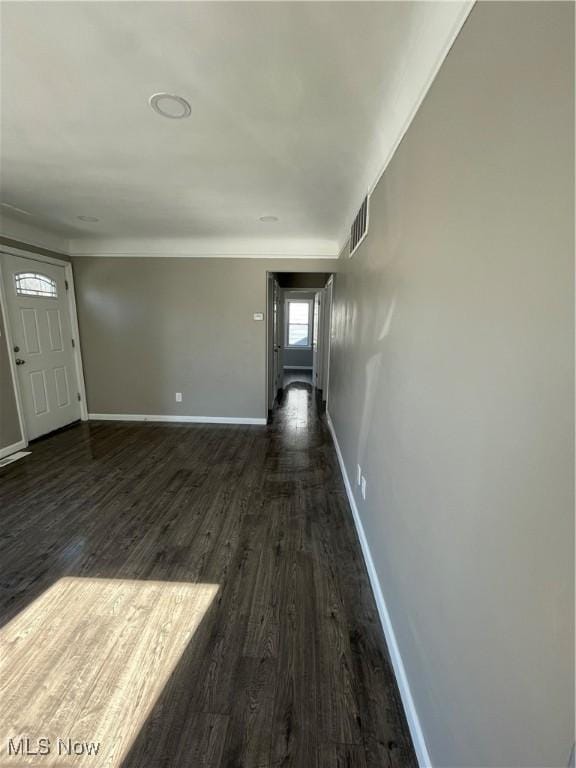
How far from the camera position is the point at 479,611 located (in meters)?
0.71

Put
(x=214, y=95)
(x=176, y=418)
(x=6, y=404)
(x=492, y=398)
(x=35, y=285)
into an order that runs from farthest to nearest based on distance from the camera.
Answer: (x=176, y=418) → (x=35, y=285) → (x=6, y=404) → (x=214, y=95) → (x=492, y=398)

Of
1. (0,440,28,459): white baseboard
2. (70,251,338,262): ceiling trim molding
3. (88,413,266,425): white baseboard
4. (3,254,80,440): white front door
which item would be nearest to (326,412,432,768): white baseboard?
(88,413,266,425): white baseboard

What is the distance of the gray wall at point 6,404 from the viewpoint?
3293mm

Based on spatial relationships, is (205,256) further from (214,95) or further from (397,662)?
(397,662)

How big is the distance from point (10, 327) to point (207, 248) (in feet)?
7.64

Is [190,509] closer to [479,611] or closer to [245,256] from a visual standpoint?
[479,611]

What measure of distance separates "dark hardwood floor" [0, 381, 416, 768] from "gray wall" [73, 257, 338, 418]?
1.04 metres

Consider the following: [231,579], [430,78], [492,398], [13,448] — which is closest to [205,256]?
[13,448]

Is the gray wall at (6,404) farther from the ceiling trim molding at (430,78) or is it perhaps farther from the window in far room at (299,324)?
the window in far room at (299,324)

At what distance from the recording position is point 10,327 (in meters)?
3.39

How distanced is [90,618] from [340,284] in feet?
11.1


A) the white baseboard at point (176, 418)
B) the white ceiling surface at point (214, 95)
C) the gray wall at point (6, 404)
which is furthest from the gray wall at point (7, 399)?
the white baseboard at point (176, 418)

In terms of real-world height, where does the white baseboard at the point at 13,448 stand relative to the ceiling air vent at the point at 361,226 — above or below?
below

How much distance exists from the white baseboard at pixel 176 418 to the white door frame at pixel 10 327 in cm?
26
